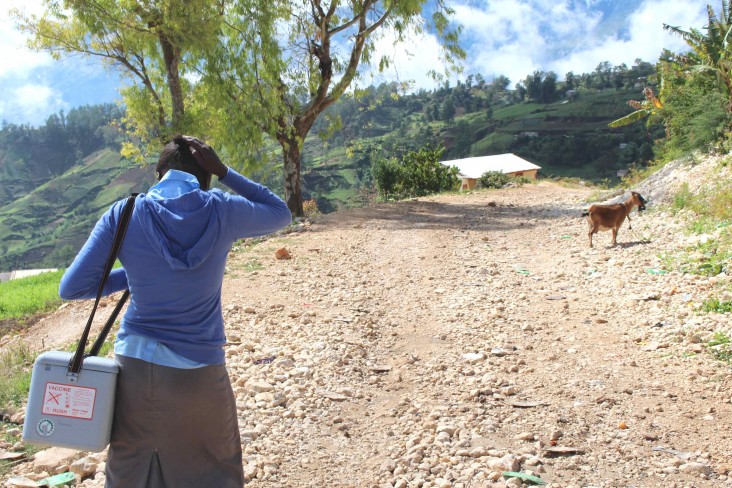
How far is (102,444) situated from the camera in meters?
2.22

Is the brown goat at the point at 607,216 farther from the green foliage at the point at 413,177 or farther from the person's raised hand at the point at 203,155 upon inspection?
the green foliage at the point at 413,177

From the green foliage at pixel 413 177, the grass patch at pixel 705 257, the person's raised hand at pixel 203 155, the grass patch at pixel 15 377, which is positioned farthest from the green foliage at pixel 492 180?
the person's raised hand at pixel 203 155

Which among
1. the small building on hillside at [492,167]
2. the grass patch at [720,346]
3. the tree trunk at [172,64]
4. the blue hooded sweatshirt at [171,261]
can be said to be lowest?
the grass patch at [720,346]

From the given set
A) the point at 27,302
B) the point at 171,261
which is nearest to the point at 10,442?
the point at 171,261

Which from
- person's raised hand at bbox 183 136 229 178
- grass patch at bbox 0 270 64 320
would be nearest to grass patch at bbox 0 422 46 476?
person's raised hand at bbox 183 136 229 178

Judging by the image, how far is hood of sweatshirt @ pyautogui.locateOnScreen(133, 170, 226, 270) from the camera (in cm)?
226

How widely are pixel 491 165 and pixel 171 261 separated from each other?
41686 mm

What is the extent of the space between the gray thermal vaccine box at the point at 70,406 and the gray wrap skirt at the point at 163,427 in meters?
0.07

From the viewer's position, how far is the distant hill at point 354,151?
74625 millimetres

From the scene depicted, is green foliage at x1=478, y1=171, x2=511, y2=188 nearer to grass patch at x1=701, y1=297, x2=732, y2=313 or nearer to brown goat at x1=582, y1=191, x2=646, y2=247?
brown goat at x1=582, y1=191, x2=646, y2=247

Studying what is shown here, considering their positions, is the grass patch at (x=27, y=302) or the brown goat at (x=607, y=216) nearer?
the brown goat at (x=607, y=216)

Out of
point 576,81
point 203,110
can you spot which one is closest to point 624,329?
point 203,110

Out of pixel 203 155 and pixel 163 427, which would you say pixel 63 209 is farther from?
pixel 163 427

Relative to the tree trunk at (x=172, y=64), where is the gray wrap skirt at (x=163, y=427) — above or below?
below
